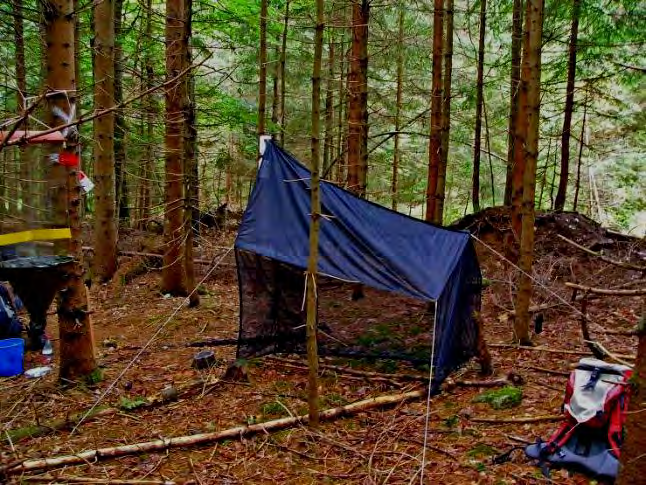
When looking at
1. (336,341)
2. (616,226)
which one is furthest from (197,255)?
(616,226)

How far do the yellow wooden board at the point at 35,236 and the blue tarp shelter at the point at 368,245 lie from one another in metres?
1.58

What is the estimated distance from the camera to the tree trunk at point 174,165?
271 inches

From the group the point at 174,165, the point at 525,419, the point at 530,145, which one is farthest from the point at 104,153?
the point at 525,419

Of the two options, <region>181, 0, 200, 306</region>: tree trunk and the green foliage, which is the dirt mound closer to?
the green foliage

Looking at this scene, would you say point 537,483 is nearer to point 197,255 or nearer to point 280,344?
point 280,344

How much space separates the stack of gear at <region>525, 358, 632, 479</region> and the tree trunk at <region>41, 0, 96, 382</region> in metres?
3.97

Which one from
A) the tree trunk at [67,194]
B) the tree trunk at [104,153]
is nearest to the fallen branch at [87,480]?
the tree trunk at [67,194]

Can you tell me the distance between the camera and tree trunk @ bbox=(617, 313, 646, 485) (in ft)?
7.36

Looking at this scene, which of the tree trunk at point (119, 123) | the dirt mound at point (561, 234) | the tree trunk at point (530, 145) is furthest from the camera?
the tree trunk at point (119, 123)

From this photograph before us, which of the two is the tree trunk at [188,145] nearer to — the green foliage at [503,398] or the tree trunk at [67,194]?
the tree trunk at [67,194]

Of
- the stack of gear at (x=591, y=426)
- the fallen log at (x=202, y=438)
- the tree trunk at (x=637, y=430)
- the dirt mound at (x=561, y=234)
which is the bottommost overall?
the fallen log at (x=202, y=438)

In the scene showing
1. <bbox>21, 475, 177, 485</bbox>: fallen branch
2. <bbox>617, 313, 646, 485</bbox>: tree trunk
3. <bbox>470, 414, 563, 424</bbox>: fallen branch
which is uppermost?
<bbox>617, 313, 646, 485</bbox>: tree trunk

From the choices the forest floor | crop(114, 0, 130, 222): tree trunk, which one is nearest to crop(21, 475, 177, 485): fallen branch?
the forest floor

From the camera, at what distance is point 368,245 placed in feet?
16.0
